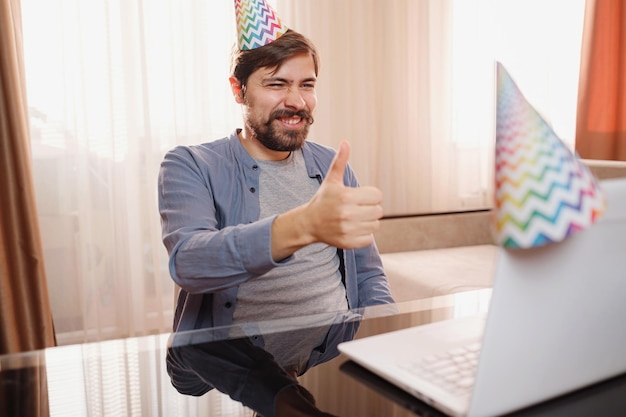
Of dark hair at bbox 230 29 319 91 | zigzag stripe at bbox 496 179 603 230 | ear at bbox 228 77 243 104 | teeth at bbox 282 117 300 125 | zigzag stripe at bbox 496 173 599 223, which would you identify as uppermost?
dark hair at bbox 230 29 319 91

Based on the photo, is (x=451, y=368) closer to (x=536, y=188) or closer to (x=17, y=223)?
(x=536, y=188)

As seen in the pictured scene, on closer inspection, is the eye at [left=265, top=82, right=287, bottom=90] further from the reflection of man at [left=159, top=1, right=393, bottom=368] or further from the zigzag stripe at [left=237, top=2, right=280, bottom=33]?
the zigzag stripe at [left=237, top=2, right=280, bottom=33]

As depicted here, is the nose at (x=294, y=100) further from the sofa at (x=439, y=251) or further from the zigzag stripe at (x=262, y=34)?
the sofa at (x=439, y=251)

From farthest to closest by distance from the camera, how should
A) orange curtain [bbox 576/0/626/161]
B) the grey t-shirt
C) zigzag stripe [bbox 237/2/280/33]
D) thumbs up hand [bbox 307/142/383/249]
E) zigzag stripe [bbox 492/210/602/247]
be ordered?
orange curtain [bbox 576/0/626/161] < zigzag stripe [bbox 237/2/280/33] < the grey t-shirt < thumbs up hand [bbox 307/142/383/249] < zigzag stripe [bbox 492/210/602/247]

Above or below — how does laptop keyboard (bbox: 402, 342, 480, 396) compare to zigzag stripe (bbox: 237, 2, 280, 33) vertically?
below

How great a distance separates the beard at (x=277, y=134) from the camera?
1.63 meters

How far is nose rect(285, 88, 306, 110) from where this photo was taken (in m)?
1.64

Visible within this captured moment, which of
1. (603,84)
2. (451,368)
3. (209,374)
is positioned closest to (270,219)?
(209,374)

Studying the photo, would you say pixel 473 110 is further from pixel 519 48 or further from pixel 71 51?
pixel 71 51

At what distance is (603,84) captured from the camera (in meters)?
3.49

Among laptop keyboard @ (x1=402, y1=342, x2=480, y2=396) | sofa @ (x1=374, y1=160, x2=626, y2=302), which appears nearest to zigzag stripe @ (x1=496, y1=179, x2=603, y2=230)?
laptop keyboard @ (x1=402, y1=342, x2=480, y2=396)

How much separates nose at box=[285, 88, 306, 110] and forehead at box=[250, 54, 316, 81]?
0.03 meters

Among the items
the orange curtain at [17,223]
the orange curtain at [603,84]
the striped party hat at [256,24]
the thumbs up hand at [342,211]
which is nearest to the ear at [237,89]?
the striped party hat at [256,24]

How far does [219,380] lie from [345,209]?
11.2 inches
